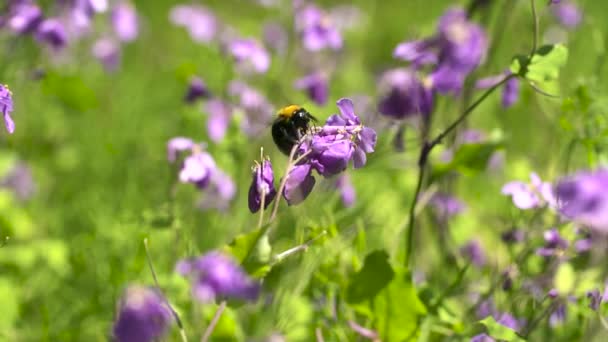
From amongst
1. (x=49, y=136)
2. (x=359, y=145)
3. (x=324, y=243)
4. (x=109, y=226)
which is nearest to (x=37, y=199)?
(x=49, y=136)

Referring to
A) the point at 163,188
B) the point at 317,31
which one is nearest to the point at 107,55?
the point at 163,188

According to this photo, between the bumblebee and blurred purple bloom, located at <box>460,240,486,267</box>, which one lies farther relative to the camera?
blurred purple bloom, located at <box>460,240,486,267</box>

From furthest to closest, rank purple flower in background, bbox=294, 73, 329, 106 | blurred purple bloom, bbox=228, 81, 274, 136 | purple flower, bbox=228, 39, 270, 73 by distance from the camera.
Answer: blurred purple bloom, bbox=228, 81, 274, 136 → purple flower, bbox=228, 39, 270, 73 → purple flower in background, bbox=294, 73, 329, 106

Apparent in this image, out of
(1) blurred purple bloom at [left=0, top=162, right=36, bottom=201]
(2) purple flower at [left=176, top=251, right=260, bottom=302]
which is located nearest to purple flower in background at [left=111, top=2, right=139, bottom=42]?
(1) blurred purple bloom at [left=0, top=162, right=36, bottom=201]

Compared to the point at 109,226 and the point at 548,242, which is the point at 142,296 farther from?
the point at 109,226

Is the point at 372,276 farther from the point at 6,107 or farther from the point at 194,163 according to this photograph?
the point at 6,107

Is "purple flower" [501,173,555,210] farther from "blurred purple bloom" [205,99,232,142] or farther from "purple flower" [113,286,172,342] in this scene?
"blurred purple bloom" [205,99,232,142]
